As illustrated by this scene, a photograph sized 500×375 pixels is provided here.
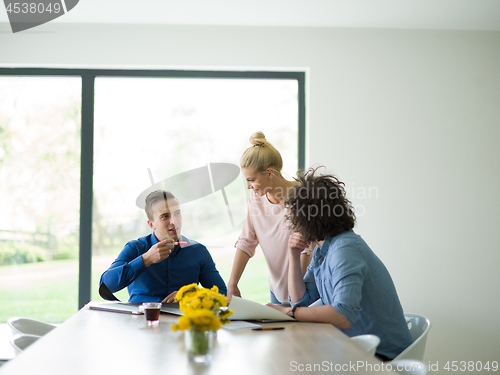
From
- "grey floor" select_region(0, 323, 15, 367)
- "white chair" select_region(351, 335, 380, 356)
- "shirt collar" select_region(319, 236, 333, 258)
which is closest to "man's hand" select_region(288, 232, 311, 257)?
"shirt collar" select_region(319, 236, 333, 258)

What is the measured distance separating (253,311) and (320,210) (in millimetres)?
502

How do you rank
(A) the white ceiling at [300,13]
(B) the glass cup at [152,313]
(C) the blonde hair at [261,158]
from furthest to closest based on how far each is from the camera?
1. (A) the white ceiling at [300,13]
2. (C) the blonde hair at [261,158]
3. (B) the glass cup at [152,313]

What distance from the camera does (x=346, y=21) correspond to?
340cm

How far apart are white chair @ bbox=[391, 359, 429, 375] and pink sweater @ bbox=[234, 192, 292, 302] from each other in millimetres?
1064

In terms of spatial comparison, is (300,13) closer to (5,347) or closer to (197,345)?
(197,345)

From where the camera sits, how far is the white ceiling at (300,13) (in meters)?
3.11

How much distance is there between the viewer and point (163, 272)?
7.94 ft

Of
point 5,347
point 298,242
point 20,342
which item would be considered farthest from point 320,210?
point 5,347

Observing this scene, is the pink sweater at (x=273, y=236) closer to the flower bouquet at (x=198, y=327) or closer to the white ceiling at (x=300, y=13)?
the flower bouquet at (x=198, y=327)

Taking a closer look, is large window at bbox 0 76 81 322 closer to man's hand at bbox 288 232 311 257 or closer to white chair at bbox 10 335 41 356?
white chair at bbox 10 335 41 356

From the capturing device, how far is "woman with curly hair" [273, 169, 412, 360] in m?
1.66

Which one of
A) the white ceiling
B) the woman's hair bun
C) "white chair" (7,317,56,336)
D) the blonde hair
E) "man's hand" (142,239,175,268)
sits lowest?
"white chair" (7,317,56,336)

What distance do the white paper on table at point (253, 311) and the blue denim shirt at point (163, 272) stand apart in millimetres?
605

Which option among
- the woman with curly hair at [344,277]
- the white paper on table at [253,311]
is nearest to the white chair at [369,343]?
the woman with curly hair at [344,277]
